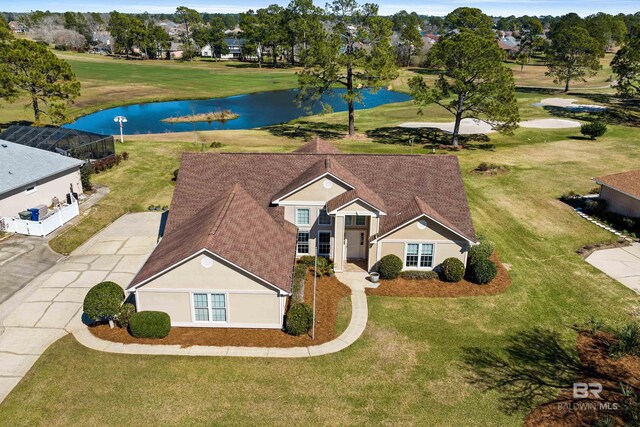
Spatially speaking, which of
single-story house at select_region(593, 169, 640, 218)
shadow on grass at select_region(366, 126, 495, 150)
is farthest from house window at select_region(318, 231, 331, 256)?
shadow on grass at select_region(366, 126, 495, 150)

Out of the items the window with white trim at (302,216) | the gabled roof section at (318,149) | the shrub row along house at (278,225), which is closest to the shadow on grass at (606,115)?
the gabled roof section at (318,149)

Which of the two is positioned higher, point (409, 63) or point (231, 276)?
point (409, 63)

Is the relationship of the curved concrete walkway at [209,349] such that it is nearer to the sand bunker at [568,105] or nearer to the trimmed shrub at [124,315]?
the trimmed shrub at [124,315]

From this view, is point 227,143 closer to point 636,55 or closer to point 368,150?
point 368,150

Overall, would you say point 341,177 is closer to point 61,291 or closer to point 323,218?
point 323,218

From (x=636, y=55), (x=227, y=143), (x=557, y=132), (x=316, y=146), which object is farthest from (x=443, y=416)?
(x=636, y=55)

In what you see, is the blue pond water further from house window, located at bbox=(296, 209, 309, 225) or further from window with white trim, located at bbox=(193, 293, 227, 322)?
window with white trim, located at bbox=(193, 293, 227, 322)
